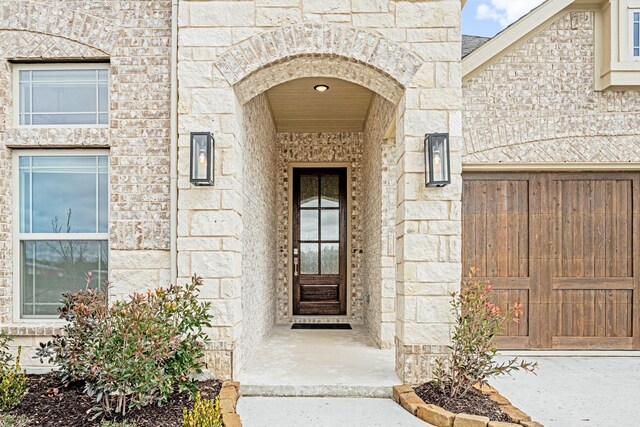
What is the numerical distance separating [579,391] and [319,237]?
413 centimetres

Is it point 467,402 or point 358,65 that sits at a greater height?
point 358,65

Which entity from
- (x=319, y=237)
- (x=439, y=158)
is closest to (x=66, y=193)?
(x=439, y=158)

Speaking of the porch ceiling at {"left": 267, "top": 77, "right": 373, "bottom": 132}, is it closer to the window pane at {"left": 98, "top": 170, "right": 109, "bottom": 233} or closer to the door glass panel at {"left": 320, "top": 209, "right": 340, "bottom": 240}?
the door glass panel at {"left": 320, "top": 209, "right": 340, "bottom": 240}

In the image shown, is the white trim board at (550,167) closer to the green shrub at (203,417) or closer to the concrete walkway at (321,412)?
the concrete walkway at (321,412)

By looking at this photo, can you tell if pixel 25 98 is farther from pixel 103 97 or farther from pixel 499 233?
pixel 499 233

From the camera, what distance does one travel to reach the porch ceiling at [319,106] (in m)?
4.93

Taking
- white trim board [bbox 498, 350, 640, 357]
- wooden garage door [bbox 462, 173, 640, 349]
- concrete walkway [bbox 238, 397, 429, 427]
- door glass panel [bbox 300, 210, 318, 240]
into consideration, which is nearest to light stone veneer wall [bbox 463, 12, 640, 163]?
wooden garage door [bbox 462, 173, 640, 349]

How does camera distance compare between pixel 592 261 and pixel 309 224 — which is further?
pixel 309 224

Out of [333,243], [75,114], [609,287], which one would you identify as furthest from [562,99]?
[75,114]

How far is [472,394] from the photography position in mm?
3107

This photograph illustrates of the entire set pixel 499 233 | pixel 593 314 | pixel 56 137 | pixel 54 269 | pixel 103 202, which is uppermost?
pixel 56 137

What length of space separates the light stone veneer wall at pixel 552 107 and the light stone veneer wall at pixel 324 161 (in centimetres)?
239

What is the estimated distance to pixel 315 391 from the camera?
10.9ft

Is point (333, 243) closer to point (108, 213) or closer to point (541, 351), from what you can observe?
point (541, 351)
